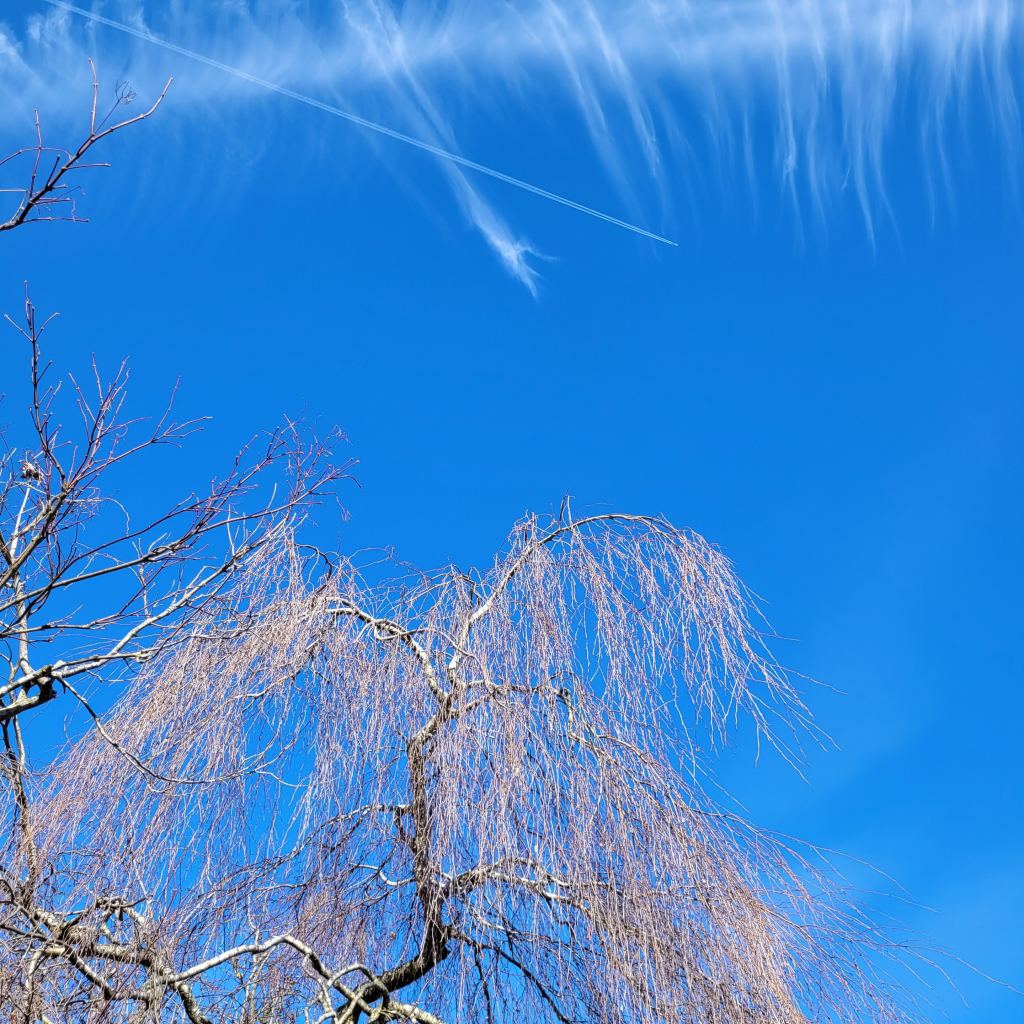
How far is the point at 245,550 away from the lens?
287 cm

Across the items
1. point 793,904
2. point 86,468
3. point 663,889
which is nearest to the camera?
point 86,468

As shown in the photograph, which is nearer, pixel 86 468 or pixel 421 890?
pixel 86 468

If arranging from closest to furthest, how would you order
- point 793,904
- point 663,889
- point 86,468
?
point 86,468 < point 663,889 < point 793,904

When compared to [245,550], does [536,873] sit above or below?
below

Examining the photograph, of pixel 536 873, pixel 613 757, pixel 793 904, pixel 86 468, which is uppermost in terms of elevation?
pixel 86 468

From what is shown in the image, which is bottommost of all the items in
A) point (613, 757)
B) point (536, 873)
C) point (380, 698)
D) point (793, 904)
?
point (793, 904)

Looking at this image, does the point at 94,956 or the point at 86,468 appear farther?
the point at 94,956

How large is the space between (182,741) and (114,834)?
326 millimetres

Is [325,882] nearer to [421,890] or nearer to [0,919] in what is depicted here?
[421,890]

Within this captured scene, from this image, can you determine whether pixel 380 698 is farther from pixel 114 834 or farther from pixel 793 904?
pixel 793 904

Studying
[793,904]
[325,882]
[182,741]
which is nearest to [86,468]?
[182,741]

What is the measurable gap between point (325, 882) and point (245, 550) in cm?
115

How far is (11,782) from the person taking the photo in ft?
10.00

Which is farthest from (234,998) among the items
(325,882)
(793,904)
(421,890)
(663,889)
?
(793,904)
